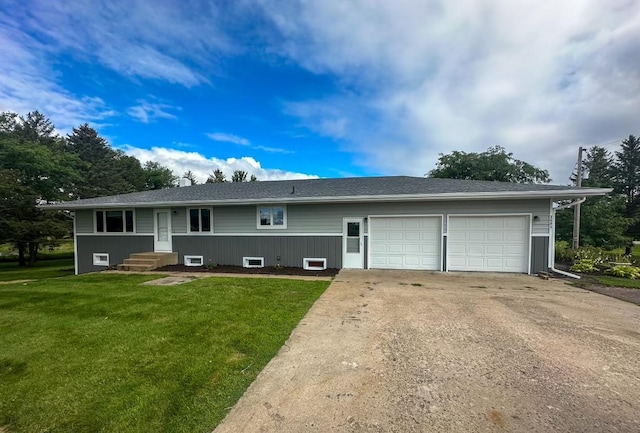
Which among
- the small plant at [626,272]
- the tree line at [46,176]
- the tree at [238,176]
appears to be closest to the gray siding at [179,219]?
the tree line at [46,176]

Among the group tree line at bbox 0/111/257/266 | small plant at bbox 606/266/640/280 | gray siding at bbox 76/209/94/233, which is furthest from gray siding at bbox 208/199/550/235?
tree line at bbox 0/111/257/266

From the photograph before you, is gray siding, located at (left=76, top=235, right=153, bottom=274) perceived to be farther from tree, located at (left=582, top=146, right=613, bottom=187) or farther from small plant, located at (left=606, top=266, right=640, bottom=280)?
tree, located at (left=582, top=146, right=613, bottom=187)

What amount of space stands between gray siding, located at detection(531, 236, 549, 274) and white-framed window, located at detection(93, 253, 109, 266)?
53.2ft

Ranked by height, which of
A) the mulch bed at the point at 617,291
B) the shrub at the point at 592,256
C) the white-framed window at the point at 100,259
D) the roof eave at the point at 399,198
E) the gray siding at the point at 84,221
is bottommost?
the white-framed window at the point at 100,259

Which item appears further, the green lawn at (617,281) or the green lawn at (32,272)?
the green lawn at (32,272)

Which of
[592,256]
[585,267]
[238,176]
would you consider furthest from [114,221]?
[238,176]

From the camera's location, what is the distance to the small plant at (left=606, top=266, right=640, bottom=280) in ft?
28.2

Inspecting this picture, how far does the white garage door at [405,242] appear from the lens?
9.47 metres

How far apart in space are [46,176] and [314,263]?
89.3 ft

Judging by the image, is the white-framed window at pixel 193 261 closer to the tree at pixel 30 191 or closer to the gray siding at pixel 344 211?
the gray siding at pixel 344 211

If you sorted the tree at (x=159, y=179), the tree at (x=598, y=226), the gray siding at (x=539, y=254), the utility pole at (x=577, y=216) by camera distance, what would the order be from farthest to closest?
1. the tree at (x=159, y=179)
2. the tree at (x=598, y=226)
3. the utility pole at (x=577, y=216)
4. the gray siding at (x=539, y=254)

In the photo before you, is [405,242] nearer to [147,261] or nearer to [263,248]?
[263,248]

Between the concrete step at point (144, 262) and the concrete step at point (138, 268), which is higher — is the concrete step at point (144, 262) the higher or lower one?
the higher one

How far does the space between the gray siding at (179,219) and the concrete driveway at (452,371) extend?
8.01m
